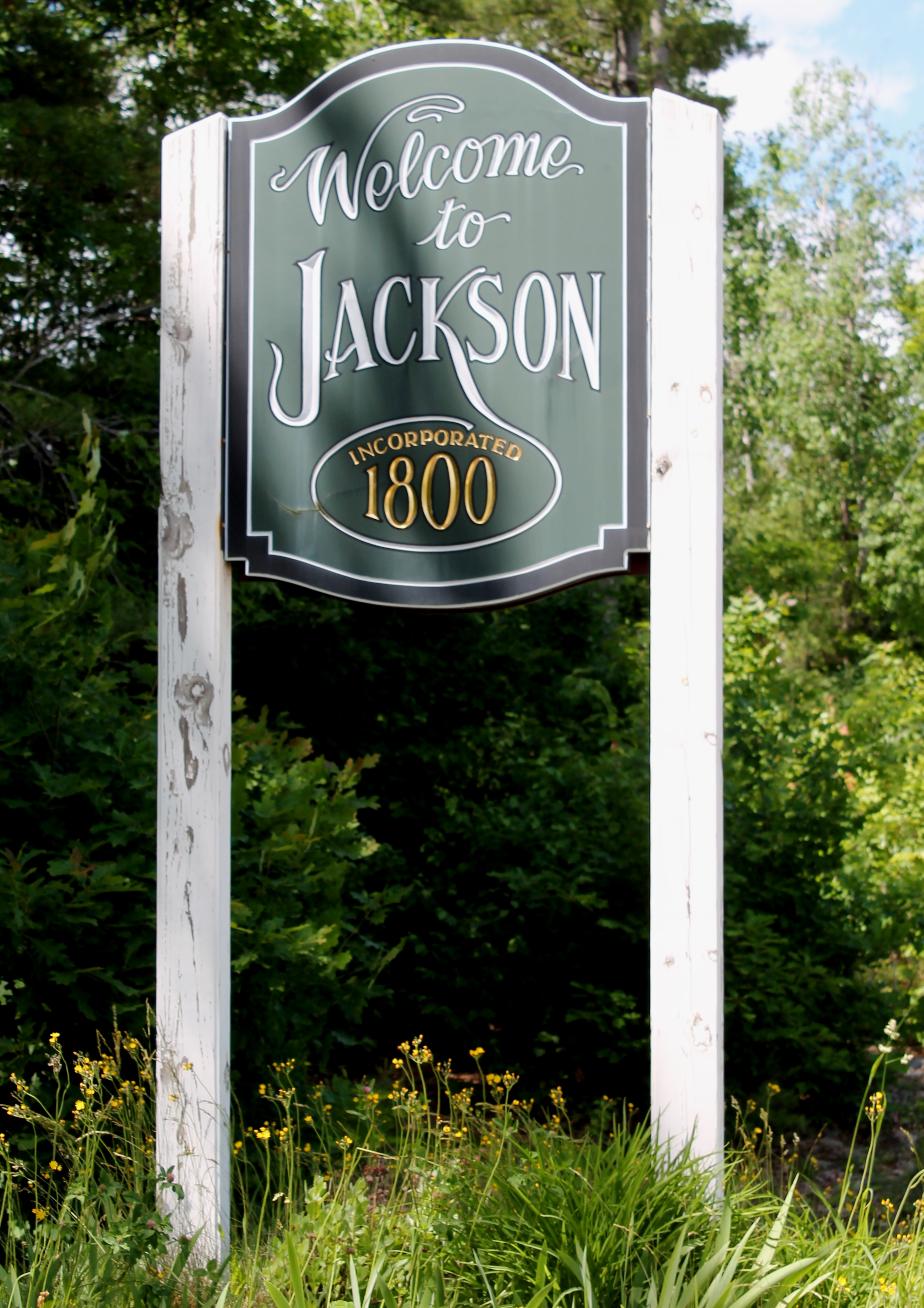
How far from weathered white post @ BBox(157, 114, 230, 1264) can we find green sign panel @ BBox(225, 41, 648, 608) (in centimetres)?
6

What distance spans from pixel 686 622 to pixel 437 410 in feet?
2.42

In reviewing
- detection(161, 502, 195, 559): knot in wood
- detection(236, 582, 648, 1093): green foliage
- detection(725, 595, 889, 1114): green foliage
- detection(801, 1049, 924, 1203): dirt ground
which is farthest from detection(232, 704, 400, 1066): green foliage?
detection(801, 1049, 924, 1203): dirt ground

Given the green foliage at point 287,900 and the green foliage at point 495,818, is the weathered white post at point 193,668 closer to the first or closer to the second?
the green foliage at point 287,900

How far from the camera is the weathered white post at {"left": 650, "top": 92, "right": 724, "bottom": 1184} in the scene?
301cm

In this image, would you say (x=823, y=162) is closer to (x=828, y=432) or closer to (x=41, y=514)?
(x=828, y=432)

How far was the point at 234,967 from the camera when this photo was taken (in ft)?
13.3

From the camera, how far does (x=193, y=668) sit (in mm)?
3277

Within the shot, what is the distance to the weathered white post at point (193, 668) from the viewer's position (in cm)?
322

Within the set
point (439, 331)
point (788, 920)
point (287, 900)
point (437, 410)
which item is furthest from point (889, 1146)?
point (439, 331)

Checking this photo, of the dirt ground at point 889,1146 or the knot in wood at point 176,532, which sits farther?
the dirt ground at point 889,1146

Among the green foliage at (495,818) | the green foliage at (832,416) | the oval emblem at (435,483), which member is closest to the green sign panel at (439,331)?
the oval emblem at (435,483)

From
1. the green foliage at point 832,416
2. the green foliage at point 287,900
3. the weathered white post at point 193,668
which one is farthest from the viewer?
the green foliage at point 832,416

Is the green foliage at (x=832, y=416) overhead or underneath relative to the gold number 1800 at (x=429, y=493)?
overhead

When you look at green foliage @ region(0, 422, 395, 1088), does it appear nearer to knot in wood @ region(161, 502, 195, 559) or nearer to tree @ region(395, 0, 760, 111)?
knot in wood @ region(161, 502, 195, 559)
